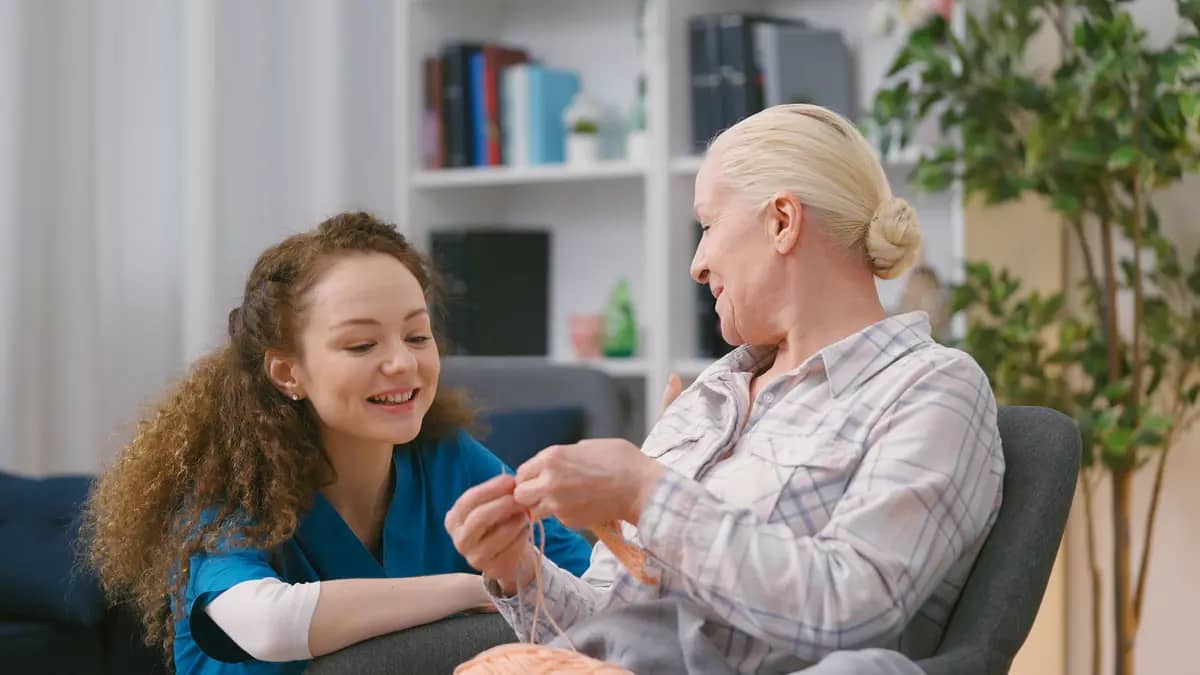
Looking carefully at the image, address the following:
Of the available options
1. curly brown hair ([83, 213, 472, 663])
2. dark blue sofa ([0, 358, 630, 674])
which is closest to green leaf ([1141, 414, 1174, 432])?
dark blue sofa ([0, 358, 630, 674])

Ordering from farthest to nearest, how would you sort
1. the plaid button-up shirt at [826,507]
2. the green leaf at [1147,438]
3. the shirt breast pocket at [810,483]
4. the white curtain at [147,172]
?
the white curtain at [147,172] < the green leaf at [1147,438] < the shirt breast pocket at [810,483] < the plaid button-up shirt at [826,507]

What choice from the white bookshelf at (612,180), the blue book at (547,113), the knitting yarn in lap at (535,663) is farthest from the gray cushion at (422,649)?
the blue book at (547,113)

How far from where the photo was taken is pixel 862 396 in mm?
1394

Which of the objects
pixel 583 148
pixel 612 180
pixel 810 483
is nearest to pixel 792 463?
pixel 810 483

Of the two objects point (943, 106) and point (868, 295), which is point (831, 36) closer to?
point (943, 106)

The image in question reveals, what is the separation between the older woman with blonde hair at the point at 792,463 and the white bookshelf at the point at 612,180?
1784 mm

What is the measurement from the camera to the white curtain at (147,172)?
3.19 meters

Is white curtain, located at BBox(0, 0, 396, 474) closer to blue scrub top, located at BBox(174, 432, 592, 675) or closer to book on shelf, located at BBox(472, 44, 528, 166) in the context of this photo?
book on shelf, located at BBox(472, 44, 528, 166)

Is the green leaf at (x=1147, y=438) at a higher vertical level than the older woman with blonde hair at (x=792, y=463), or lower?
lower

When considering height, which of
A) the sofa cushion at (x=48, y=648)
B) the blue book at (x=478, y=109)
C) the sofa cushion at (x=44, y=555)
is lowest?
the sofa cushion at (x=48, y=648)

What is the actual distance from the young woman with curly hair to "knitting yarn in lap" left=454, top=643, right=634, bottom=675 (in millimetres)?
304

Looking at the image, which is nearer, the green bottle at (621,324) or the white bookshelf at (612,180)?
the white bookshelf at (612,180)

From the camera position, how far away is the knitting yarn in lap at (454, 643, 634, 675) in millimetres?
1246

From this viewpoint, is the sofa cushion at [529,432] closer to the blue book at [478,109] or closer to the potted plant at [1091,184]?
the potted plant at [1091,184]
